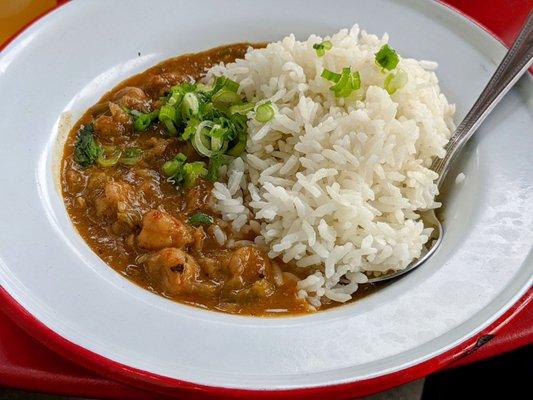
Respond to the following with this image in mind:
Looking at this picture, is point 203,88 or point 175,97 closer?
point 175,97

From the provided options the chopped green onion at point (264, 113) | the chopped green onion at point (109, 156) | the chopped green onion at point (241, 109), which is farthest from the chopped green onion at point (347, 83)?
the chopped green onion at point (109, 156)

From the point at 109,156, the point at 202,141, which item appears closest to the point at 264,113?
the point at 202,141

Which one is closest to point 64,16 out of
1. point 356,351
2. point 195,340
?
point 195,340

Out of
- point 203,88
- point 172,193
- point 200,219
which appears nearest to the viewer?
point 200,219

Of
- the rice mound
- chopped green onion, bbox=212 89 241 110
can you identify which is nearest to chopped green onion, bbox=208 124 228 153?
the rice mound

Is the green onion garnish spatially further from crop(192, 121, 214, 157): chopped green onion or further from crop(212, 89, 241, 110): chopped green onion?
crop(192, 121, 214, 157): chopped green onion

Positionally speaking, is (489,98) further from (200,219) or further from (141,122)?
(141,122)
